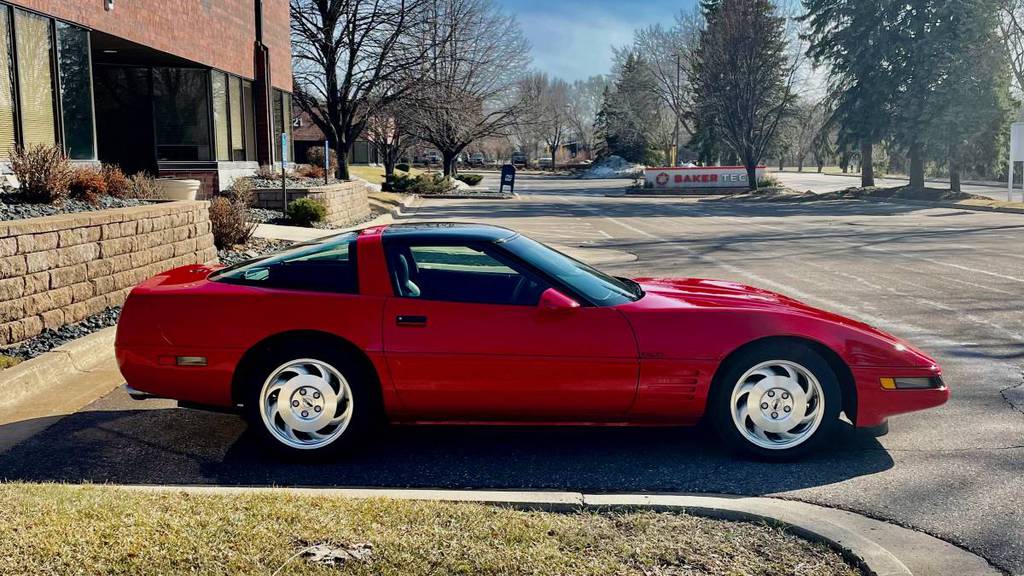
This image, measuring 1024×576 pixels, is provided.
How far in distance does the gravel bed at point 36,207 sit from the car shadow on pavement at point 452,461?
14.2ft

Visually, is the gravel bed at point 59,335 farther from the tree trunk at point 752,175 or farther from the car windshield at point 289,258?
the tree trunk at point 752,175

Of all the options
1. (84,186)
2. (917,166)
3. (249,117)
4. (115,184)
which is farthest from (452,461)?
(917,166)

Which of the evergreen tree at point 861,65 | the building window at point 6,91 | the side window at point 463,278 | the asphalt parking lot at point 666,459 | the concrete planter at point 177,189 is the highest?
the evergreen tree at point 861,65

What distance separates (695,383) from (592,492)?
0.88m

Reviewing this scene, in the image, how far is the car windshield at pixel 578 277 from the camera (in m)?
5.36

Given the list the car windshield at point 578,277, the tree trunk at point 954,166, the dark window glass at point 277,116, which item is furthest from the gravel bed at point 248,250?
the tree trunk at point 954,166

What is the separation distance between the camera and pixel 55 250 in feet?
27.1

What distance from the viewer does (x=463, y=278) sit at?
226 inches

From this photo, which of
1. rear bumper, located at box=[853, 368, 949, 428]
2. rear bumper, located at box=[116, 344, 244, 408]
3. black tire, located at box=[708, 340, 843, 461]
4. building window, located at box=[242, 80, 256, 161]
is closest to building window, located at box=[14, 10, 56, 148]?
rear bumper, located at box=[116, 344, 244, 408]

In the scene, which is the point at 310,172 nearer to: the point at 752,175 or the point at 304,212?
the point at 304,212

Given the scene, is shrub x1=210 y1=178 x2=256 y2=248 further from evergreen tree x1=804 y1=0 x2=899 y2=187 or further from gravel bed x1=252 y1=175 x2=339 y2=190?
evergreen tree x1=804 y1=0 x2=899 y2=187

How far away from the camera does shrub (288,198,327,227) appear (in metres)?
20.4

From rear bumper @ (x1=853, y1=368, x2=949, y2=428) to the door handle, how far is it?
7.98 ft

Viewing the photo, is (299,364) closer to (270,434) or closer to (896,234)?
(270,434)
